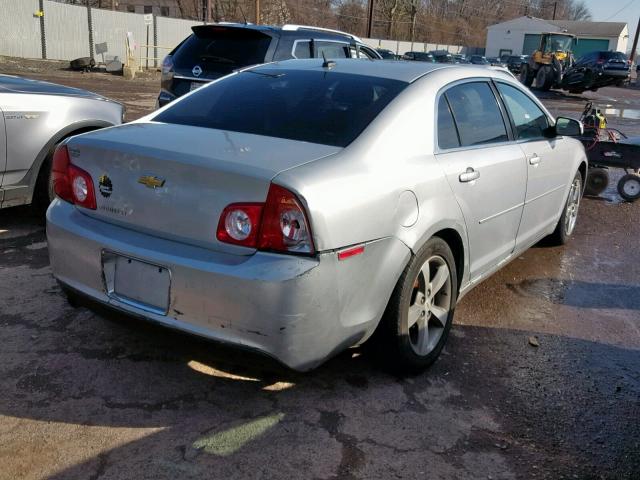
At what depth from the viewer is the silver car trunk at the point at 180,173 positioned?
8.86 ft

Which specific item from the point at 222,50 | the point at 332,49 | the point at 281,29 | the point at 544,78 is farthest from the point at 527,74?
the point at 222,50

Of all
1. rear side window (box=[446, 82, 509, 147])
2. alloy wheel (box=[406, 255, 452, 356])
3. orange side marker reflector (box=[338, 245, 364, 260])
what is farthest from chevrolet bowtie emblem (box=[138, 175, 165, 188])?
rear side window (box=[446, 82, 509, 147])

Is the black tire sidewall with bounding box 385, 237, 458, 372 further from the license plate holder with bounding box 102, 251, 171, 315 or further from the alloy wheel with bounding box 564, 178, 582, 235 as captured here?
the alloy wheel with bounding box 564, 178, 582, 235

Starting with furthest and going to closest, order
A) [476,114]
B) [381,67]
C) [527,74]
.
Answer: [527,74] < [476,114] < [381,67]

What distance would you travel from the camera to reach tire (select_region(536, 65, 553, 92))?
31031 mm

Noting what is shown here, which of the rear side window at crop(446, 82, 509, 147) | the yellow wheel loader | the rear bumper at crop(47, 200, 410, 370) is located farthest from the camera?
the yellow wheel loader

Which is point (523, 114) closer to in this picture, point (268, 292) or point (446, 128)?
point (446, 128)

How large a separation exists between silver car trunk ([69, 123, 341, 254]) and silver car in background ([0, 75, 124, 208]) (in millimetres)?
2234

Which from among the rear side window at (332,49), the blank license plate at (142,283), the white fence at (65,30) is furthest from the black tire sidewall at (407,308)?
the white fence at (65,30)

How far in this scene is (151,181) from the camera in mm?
2855

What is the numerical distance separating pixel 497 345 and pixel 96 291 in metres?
2.39

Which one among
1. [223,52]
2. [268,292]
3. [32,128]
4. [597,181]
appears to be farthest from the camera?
[597,181]

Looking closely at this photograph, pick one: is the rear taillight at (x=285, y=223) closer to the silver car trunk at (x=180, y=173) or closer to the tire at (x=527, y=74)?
the silver car trunk at (x=180, y=173)

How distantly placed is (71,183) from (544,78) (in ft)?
104
